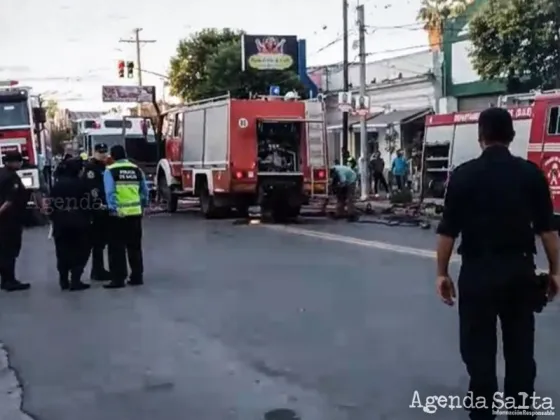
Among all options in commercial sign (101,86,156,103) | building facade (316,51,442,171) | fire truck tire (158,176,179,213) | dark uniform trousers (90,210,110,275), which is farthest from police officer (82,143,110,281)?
commercial sign (101,86,156,103)

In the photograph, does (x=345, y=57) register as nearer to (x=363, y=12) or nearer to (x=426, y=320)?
(x=363, y=12)

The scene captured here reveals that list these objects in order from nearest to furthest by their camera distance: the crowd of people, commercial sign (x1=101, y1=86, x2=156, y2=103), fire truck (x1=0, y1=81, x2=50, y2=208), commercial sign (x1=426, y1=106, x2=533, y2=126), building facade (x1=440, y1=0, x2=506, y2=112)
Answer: the crowd of people, commercial sign (x1=426, y1=106, x2=533, y2=126), fire truck (x1=0, y1=81, x2=50, y2=208), building facade (x1=440, y1=0, x2=506, y2=112), commercial sign (x1=101, y1=86, x2=156, y2=103)

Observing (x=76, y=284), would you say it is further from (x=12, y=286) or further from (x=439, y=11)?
(x=439, y=11)

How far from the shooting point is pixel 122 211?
13.1 meters

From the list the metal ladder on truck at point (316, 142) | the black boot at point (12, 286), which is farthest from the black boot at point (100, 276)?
the metal ladder on truck at point (316, 142)

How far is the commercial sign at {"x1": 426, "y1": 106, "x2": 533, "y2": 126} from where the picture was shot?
20383 millimetres

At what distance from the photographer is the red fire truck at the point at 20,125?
81.4 ft

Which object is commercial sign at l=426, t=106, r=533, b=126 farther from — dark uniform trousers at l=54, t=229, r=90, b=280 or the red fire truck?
dark uniform trousers at l=54, t=229, r=90, b=280

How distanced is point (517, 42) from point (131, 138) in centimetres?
1425

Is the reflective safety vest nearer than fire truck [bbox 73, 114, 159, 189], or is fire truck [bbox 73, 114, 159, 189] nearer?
the reflective safety vest

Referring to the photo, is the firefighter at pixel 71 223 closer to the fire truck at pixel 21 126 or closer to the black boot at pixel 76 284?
the black boot at pixel 76 284

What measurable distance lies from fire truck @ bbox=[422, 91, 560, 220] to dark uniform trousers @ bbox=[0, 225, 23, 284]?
272 inches

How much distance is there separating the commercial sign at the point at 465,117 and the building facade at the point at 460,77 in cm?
1059

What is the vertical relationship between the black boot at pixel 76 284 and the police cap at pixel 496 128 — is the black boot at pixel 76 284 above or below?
below
